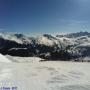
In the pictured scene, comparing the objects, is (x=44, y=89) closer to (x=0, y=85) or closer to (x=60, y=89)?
(x=60, y=89)

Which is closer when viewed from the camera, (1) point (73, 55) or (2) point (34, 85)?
(2) point (34, 85)

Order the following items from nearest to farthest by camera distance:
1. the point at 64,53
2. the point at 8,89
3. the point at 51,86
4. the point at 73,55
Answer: the point at 8,89 < the point at 51,86 < the point at 73,55 < the point at 64,53

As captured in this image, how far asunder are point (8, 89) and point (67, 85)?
296 cm

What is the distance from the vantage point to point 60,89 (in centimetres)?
908

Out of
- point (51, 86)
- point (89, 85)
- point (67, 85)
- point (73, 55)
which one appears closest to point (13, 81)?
point (51, 86)

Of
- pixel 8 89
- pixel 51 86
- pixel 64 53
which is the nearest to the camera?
pixel 8 89

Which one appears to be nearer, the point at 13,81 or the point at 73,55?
the point at 13,81

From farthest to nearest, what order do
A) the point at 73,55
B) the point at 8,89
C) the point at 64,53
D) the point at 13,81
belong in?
the point at 64,53
the point at 73,55
the point at 13,81
the point at 8,89

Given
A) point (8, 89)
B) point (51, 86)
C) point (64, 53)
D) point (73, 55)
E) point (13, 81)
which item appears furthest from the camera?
point (64, 53)

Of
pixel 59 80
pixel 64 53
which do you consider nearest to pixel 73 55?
pixel 64 53

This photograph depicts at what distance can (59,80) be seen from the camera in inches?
435

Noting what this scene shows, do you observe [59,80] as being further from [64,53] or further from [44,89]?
[64,53]

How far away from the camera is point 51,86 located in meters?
9.66

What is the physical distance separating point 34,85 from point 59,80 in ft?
5.94
